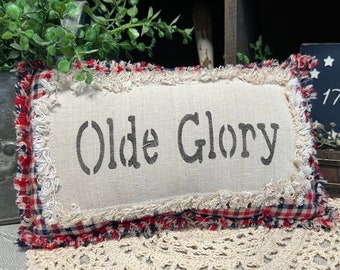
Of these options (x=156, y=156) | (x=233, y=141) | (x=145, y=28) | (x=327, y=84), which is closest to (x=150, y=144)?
(x=156, y=156)

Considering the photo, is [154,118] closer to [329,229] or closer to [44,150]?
[44,150]

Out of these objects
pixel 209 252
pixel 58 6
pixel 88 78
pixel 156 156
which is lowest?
pixel 209 252

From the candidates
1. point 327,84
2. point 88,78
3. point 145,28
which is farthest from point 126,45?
point 327,84

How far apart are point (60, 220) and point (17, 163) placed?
0.16 metres

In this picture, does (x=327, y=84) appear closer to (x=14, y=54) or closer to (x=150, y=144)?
(x=150, y=144)

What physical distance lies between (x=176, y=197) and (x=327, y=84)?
0.38m

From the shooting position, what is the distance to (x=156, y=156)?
29.4 inches

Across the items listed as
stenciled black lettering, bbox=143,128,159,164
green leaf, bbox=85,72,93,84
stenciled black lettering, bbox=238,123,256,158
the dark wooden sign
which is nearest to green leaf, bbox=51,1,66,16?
green leaf, bbox=85,72,93,84

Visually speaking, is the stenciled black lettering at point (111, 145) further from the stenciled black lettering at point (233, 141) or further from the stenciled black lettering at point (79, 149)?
the stenciled black lettering at point (233, 141)

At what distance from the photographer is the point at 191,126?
763mm

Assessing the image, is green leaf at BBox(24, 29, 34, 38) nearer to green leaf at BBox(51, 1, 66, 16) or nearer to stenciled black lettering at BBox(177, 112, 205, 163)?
green leaf at BBox(51, 1, 66, 16)

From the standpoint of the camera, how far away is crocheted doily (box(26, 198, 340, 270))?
70 cm

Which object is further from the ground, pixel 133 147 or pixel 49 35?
pixel 49 35

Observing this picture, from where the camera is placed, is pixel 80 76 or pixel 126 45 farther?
pixel 126 45
